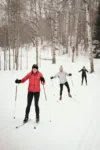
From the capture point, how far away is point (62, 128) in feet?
25.0

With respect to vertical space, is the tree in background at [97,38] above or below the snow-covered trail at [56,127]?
above

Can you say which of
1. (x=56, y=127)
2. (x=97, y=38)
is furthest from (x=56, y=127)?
(x=97, y=38)

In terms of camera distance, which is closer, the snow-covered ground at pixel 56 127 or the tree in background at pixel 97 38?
the snow-covered ground at pixel 56 127

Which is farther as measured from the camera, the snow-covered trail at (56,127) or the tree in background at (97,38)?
the tree in background at (97,38)

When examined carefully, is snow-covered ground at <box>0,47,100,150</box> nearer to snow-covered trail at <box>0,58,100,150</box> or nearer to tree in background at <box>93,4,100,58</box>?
snow-covered trail at <box>0,58,100,150</box>

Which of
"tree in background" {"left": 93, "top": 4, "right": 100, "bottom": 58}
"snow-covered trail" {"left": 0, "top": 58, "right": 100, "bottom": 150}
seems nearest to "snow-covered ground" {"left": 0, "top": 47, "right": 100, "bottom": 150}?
"snow-covered trail" {"left": 0, "top": 58, "right": 100, "bottom": 150}

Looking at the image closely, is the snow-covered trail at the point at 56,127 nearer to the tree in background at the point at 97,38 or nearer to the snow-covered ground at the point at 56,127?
the snow-covered ground at the point at 56,127

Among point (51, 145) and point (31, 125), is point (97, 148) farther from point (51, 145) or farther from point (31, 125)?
point (31, 125)

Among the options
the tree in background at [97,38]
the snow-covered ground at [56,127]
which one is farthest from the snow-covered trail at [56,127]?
the tree in background at [97,38]

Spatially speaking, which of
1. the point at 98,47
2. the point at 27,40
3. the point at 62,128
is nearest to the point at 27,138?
the point at 62,128

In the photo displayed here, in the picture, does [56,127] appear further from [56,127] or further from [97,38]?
[97,38]

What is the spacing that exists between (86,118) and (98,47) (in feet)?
81.5

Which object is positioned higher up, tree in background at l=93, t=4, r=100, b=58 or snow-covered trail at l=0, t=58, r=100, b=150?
tree in background at l=93, t=4, r=100, b=58

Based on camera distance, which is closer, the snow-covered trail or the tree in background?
the snow-covered trail
